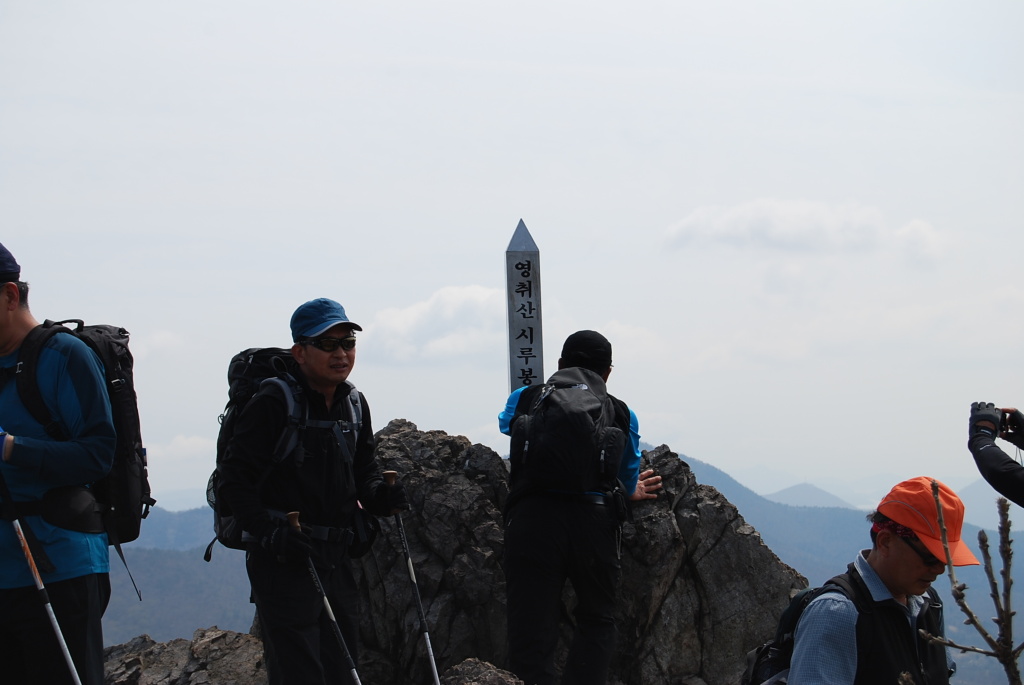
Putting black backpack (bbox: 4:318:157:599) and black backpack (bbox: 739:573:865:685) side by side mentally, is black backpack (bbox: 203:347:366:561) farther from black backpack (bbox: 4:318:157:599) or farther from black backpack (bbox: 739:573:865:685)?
black backpack (bbox: 739:573:865:685)

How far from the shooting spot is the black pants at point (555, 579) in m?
7.32

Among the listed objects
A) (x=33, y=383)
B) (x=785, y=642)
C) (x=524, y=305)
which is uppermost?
(x=524, y=305)

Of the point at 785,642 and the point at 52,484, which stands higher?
the point at 52,484

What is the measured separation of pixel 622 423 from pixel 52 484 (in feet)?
13.7

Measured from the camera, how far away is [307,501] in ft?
19.1

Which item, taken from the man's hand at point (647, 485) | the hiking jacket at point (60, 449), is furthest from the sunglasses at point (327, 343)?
the man's hand at point (647, 485)

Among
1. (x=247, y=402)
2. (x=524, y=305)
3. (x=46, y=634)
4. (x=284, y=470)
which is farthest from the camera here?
(x=524, y=305)

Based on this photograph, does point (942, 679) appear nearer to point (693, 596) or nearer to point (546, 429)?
point (546, 429)

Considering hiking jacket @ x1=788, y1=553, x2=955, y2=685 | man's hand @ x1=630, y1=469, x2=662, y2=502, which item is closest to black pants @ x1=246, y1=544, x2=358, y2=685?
hiking jacket @ x1=788, y1=553, x2=955, y2=685

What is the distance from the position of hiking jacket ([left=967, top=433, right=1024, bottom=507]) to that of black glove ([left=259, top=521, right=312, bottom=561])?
3.66 metres

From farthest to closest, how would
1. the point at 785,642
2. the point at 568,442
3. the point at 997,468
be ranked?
the point at 568,442
the point at 997,468
the point at 785,642

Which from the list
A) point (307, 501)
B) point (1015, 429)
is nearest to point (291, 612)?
point (307, 501)

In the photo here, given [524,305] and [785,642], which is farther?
[524,305]

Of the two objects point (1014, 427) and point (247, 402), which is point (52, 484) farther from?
point (1014, 427)
